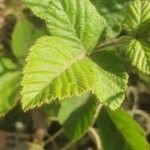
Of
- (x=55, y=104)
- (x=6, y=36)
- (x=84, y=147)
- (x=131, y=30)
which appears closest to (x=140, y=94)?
(x=84, y=147)

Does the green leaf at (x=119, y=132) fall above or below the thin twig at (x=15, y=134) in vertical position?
above

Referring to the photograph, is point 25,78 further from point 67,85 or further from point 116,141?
point 116,141

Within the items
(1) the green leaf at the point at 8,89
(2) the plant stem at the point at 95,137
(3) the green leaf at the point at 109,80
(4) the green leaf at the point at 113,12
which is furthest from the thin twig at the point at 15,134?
(3) the green leaf at the point at 109,80

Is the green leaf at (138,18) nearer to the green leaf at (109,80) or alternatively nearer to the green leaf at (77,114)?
the green leaf at (109,80)

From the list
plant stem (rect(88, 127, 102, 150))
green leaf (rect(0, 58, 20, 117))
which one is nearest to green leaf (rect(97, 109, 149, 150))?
plant stem (rect(88, 127, 102, 150))

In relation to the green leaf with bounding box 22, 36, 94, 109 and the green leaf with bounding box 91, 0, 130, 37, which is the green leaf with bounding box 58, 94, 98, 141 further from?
the green leaf with bounding box 22, 36, 94, 109

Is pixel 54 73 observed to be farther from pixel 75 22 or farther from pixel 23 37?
pixel 23 37
